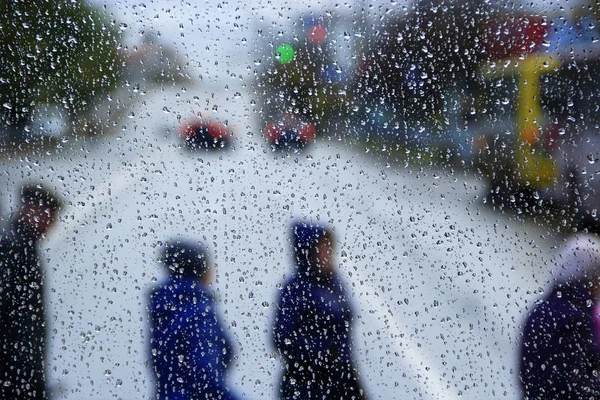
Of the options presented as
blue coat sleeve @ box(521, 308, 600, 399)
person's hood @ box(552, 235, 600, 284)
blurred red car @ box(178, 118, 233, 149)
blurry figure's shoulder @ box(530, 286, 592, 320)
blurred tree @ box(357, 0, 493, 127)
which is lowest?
blue coat sleeve @ box(521, 308, 600, 399)

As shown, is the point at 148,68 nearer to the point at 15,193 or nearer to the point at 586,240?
the point at 15,193

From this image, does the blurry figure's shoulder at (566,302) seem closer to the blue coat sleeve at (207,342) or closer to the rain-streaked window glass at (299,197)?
the rain-streaked window glass at (299,197)

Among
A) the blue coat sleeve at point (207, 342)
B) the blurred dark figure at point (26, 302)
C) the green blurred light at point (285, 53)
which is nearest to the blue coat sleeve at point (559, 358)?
the blue coat sleeve at point (207, 342)

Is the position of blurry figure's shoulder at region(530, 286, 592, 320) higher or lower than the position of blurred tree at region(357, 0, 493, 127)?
lower

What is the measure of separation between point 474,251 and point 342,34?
1.90 ft

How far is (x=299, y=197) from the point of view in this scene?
3.78 ft

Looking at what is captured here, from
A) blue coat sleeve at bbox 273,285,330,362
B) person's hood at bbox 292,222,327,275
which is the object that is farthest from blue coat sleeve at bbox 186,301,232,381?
person's hood at bbox 292,222,327,275

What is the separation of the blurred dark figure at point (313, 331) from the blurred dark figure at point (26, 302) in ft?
1.80

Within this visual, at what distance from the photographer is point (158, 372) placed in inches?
44.9

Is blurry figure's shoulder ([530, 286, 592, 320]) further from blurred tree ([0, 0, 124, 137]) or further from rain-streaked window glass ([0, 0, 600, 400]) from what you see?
blurred tree ([0, 0, 124, 137])

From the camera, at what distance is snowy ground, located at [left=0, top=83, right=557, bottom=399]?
1.13 m

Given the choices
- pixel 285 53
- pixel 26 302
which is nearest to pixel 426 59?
pixel 285 53

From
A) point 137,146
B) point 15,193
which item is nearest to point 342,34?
point 137,146

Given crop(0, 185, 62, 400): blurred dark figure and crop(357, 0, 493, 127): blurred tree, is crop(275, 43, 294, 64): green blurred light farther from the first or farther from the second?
crop(0, 185, 62, 400): blurred dark figure
